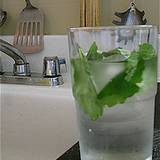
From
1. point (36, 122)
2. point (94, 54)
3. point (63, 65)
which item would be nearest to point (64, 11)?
point (63, 65)

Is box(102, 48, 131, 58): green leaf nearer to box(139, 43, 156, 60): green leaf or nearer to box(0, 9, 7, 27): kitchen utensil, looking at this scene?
box(139, 43, 156, 60): green leaf

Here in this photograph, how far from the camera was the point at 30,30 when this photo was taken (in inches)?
36.6

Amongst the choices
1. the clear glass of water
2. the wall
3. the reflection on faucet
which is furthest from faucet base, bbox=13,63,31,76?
the clear glass of water

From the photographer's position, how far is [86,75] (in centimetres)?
32

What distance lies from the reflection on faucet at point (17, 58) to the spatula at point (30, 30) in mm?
96

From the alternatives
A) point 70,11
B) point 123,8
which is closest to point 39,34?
point 70,11

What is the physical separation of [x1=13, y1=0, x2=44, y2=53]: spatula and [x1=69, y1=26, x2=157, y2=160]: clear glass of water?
57 centimetres

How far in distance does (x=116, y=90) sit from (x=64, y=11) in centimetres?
72

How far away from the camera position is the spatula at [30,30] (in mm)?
906

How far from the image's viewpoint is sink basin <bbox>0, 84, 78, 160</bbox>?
0.70 m

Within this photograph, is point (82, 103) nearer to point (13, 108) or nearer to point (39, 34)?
point (13, 108)

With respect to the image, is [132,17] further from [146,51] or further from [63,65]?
[146,51]

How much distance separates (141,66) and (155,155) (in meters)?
0.10

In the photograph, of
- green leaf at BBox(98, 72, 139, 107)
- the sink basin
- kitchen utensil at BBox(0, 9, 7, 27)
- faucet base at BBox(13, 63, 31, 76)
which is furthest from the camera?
kitchen utensil at BBox(0, 9, 7, 27)
